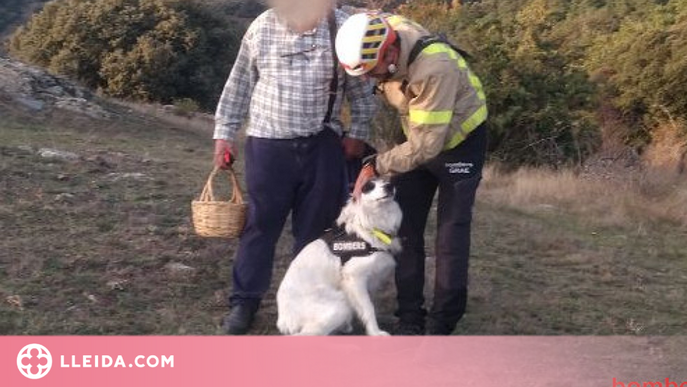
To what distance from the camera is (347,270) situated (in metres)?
5.11

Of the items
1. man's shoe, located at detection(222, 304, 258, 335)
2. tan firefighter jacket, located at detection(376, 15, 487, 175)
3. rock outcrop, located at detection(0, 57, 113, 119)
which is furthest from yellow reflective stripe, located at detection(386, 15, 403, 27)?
rock outcrop, located at detection(0, 57, 113, 119)

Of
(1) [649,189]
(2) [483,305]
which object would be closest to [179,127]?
(1) [649,189]

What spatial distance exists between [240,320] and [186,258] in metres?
1.44

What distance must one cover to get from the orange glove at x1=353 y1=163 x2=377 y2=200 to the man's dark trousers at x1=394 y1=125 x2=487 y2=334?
0.18 metres

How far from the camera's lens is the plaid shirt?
5.20 meters

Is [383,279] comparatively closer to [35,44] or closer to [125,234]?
[125,234]

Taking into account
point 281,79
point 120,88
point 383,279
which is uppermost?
point 281,79

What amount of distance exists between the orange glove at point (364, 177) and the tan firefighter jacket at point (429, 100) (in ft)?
0.15

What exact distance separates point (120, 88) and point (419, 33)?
2350 cm

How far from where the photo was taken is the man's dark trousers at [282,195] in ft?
17.5

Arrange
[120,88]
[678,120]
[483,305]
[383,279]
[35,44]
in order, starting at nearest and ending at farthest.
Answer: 1. [383,279]
2. [483,305]
3. [678,120]
4. [120,88]
5. [35,44]

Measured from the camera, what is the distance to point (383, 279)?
17.5 ft

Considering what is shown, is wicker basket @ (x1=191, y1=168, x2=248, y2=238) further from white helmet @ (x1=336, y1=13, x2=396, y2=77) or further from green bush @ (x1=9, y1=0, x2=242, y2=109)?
green bush @ (x1=9, y1=0, x2=242, y2=109)

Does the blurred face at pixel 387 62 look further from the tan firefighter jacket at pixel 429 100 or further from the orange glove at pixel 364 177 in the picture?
the orange glove at pixel 364 177
